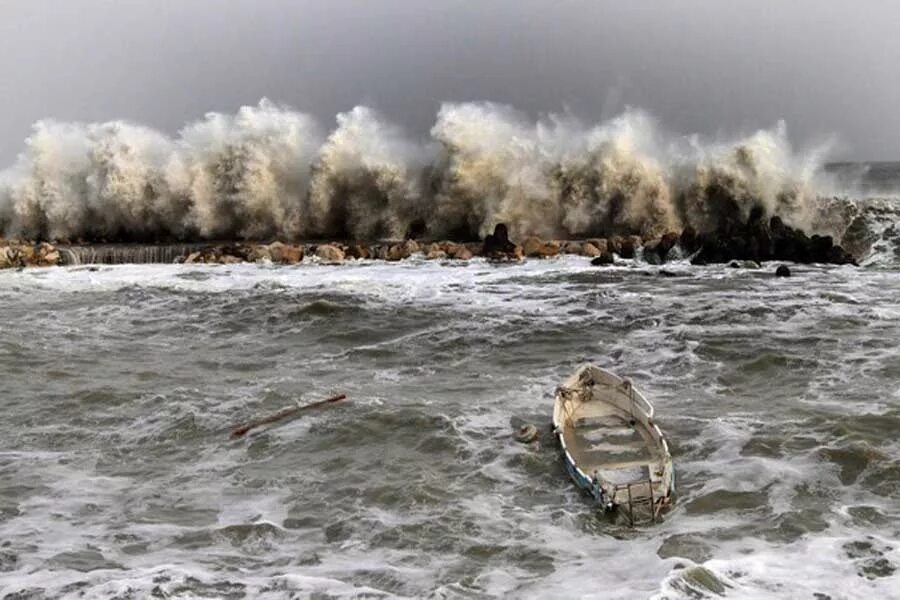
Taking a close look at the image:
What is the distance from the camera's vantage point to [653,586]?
636cm

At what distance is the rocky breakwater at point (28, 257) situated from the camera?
26.1 m

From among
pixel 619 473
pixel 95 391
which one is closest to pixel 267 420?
pixel 95 391

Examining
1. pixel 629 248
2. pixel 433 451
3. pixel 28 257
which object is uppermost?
pixel 629 248

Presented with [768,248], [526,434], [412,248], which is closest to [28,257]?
[412,248]

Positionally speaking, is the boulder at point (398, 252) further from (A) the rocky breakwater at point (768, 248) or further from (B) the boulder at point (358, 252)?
(A) the rocky breakwater at point (768, 248)

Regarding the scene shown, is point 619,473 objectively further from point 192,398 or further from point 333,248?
point 333,248

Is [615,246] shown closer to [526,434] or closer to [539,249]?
[539,249]

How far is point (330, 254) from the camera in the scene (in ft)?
85.3

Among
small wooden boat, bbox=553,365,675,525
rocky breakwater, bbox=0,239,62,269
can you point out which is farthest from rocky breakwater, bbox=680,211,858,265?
rocky breakwater, bbox=0,239,62,269

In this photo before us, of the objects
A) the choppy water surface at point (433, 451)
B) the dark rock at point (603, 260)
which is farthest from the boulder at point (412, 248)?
the choppy water surface at point (433, 451)

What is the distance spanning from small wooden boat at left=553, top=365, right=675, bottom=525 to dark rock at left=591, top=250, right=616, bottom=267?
41.8 feet

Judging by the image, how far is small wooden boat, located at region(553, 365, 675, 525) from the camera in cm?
796

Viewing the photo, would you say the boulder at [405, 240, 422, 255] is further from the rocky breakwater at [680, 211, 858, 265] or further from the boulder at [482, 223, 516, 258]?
the rocky breakwater at [680, 211, 858, 265]

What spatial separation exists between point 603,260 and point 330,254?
24.7ft
